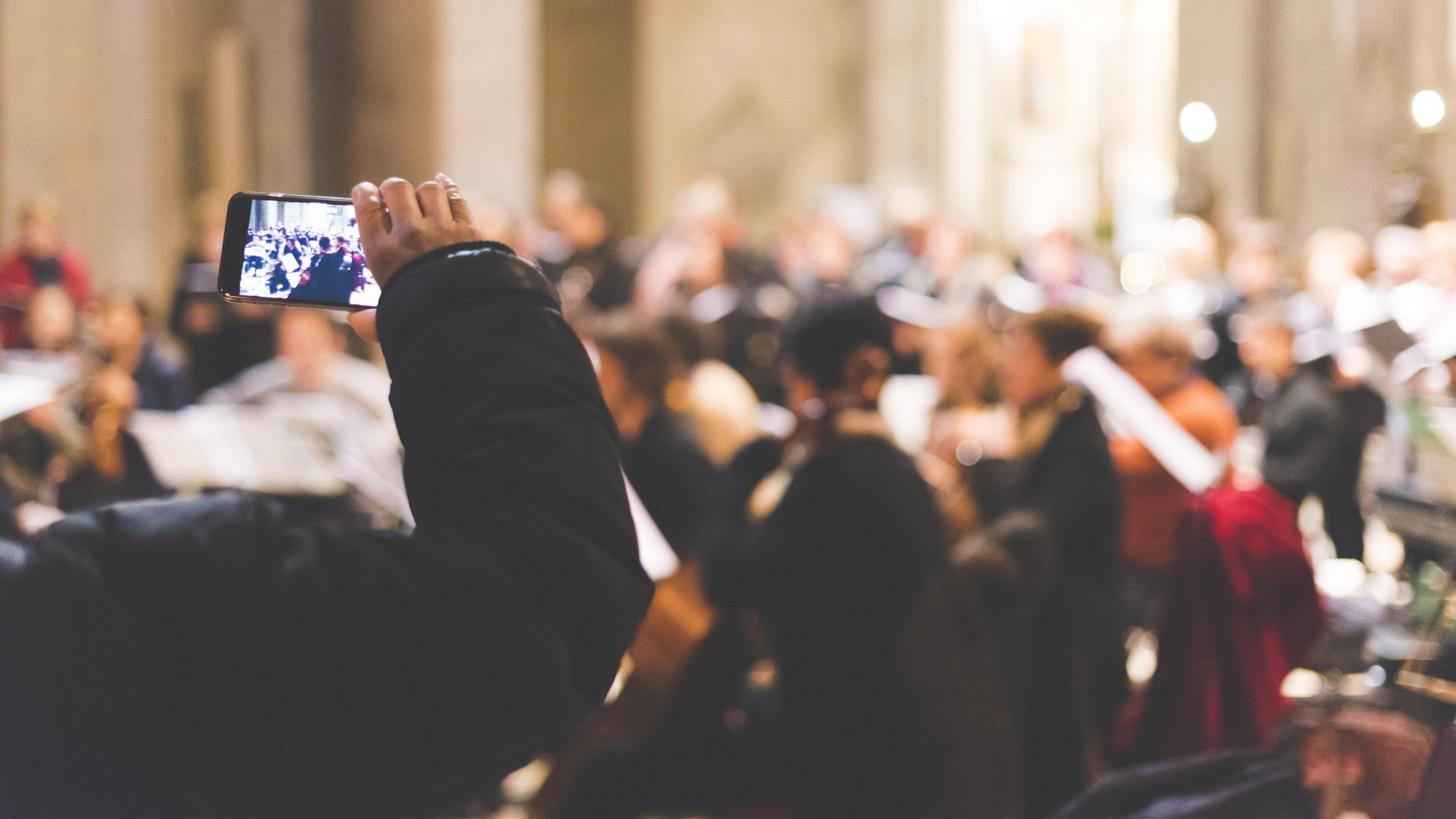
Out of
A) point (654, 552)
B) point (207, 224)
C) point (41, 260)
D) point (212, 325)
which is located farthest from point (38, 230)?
point (654, 552)

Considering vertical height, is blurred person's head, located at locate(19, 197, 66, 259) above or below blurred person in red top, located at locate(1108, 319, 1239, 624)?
above

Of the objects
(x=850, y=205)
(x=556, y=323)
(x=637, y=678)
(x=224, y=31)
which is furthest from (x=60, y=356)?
(x=850, y=205)

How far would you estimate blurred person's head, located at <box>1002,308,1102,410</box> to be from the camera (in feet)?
12.8

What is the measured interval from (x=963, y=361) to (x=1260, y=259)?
296 centimetres

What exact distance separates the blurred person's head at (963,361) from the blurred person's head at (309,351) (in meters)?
2.39

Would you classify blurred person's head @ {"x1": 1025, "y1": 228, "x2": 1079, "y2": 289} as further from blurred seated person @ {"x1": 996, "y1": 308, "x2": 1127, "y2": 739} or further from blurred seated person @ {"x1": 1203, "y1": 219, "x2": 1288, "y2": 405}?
blurred seated person @ {"x1": 996, "y1": 308, "x2": 1127, "y2": 739}

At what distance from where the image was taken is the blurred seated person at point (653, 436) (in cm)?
413

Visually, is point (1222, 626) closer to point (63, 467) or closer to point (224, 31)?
point (63, 467)

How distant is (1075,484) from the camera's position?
365 cm

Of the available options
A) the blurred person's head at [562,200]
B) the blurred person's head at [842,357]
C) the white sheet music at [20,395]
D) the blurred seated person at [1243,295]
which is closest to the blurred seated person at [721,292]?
the blurred person's head at [562,200]

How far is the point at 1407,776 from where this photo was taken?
1.68m

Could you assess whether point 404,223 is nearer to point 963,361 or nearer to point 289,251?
point 289,251

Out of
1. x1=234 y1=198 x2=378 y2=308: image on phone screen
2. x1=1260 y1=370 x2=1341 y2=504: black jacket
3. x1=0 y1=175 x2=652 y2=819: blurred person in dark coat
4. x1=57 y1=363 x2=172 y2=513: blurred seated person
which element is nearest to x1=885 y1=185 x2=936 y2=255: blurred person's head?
x1=1260 y1=370 x2=1341 y2=504: black jacket

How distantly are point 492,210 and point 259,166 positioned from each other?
58.5 inches
